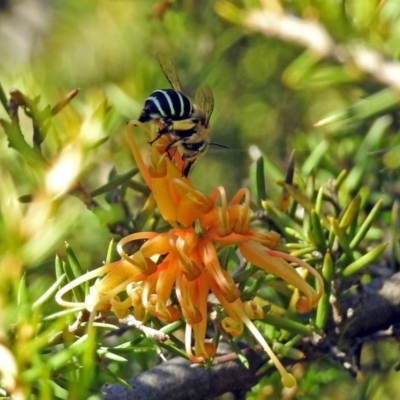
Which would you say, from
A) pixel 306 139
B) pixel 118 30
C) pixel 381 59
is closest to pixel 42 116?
pixel 381 59

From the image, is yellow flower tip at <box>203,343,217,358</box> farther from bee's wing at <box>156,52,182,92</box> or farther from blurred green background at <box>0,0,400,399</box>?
bee's wing at <box>156,52,182,92</box>

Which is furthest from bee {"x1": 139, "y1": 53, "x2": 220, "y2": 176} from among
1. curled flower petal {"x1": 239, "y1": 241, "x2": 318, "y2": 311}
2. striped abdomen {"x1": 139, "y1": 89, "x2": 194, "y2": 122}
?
curled flower petal {"x1": 239, "y1": 241, "x2": 318, "y2": 311}

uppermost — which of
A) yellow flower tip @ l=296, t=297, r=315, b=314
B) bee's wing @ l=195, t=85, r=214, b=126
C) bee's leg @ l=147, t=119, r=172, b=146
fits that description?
bee's leg @ l=147, t=119, r=172, b=146

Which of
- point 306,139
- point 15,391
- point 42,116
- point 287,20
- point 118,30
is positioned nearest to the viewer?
point 15,391

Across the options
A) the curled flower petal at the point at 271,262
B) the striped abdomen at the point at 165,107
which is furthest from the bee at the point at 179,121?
the curled flower petal at the point at 271,262

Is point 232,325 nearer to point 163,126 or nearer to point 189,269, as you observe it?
point 189,269

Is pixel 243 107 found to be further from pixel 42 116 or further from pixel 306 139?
pixel 42 116

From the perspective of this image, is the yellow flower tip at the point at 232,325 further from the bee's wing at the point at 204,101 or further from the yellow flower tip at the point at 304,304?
the bee's wing at the point at 204,101
